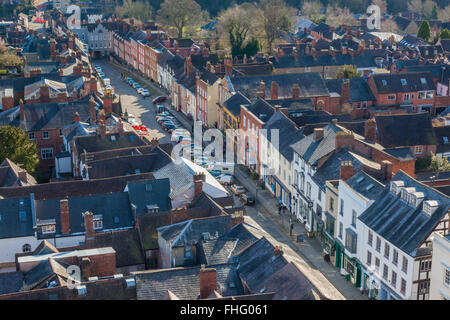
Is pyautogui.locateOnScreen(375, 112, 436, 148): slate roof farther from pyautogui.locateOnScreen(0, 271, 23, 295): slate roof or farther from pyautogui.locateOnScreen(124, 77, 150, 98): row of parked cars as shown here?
pyautogui.locateOnScreen(124, 77, 150, 98): row of parked cars

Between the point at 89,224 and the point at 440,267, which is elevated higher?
the point at 440,267

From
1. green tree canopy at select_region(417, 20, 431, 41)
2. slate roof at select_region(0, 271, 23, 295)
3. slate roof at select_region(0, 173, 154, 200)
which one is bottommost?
slate roof at select_region(0, 271, 23, 295)

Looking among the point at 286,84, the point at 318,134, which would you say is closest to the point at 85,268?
the point at 318,134

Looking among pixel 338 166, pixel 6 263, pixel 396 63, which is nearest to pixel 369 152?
pixel 338 166

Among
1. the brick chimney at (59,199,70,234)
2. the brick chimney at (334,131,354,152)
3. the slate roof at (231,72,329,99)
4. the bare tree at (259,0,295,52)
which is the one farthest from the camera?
the bare tree at (259,0,295,52)

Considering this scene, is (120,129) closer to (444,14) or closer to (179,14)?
(179,14)

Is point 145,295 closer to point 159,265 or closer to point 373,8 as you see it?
point 159,265

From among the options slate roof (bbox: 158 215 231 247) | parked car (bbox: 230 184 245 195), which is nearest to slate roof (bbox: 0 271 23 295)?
slate roof (bbox: 158 215 231 247)
